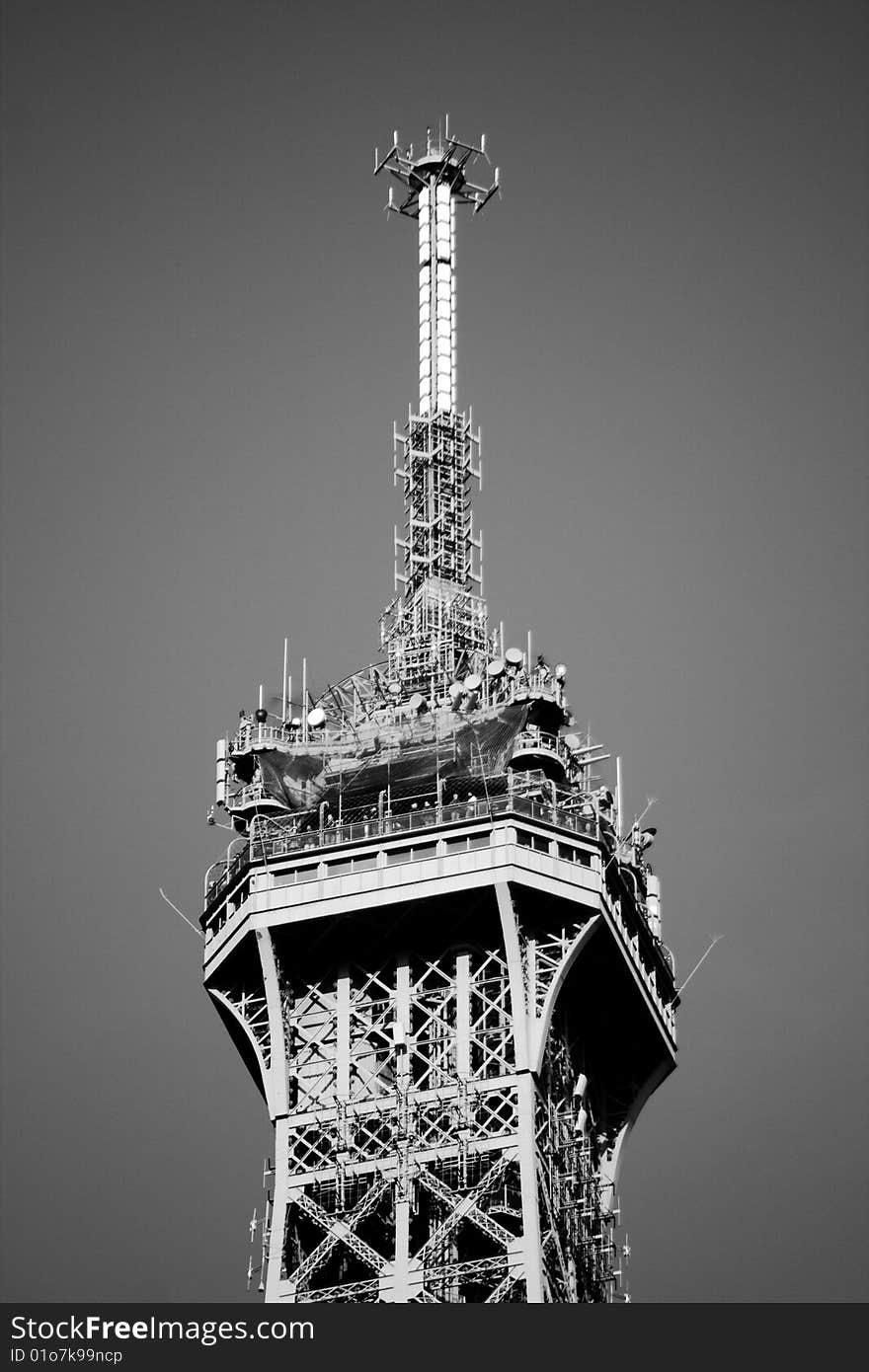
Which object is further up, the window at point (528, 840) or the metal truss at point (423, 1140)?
the window at point (528, 840)

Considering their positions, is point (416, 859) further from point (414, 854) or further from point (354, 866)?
point (354, 866)

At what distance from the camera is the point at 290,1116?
141250mm

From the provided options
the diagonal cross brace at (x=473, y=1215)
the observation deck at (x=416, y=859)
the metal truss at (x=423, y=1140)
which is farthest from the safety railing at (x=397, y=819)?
the diagonal cross brace at (x=473, y=1215)

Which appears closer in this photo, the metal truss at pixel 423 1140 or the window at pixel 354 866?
the metal truss at pixel 423 1140

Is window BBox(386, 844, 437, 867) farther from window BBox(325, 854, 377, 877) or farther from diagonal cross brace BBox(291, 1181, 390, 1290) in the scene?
diagonal cross brace BBox(291, 1181, 390, 1290)

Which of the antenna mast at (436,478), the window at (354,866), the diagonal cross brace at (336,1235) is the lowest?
the diagonal cross brace at (336,1235)

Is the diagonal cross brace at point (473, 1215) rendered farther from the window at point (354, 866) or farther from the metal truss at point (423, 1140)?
the window at point (354, 866)

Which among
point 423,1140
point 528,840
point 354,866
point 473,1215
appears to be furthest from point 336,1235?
point 528,840

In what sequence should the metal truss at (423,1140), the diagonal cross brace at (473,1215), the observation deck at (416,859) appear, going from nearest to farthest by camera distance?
the diagonal cross brace at (473,1215) < the metal truss at (423,1140) < the observation deck at (416,859)

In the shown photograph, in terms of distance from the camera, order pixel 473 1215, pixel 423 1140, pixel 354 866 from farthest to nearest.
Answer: pixel 354 866
pixel 423 1140
pixel 473 1215
